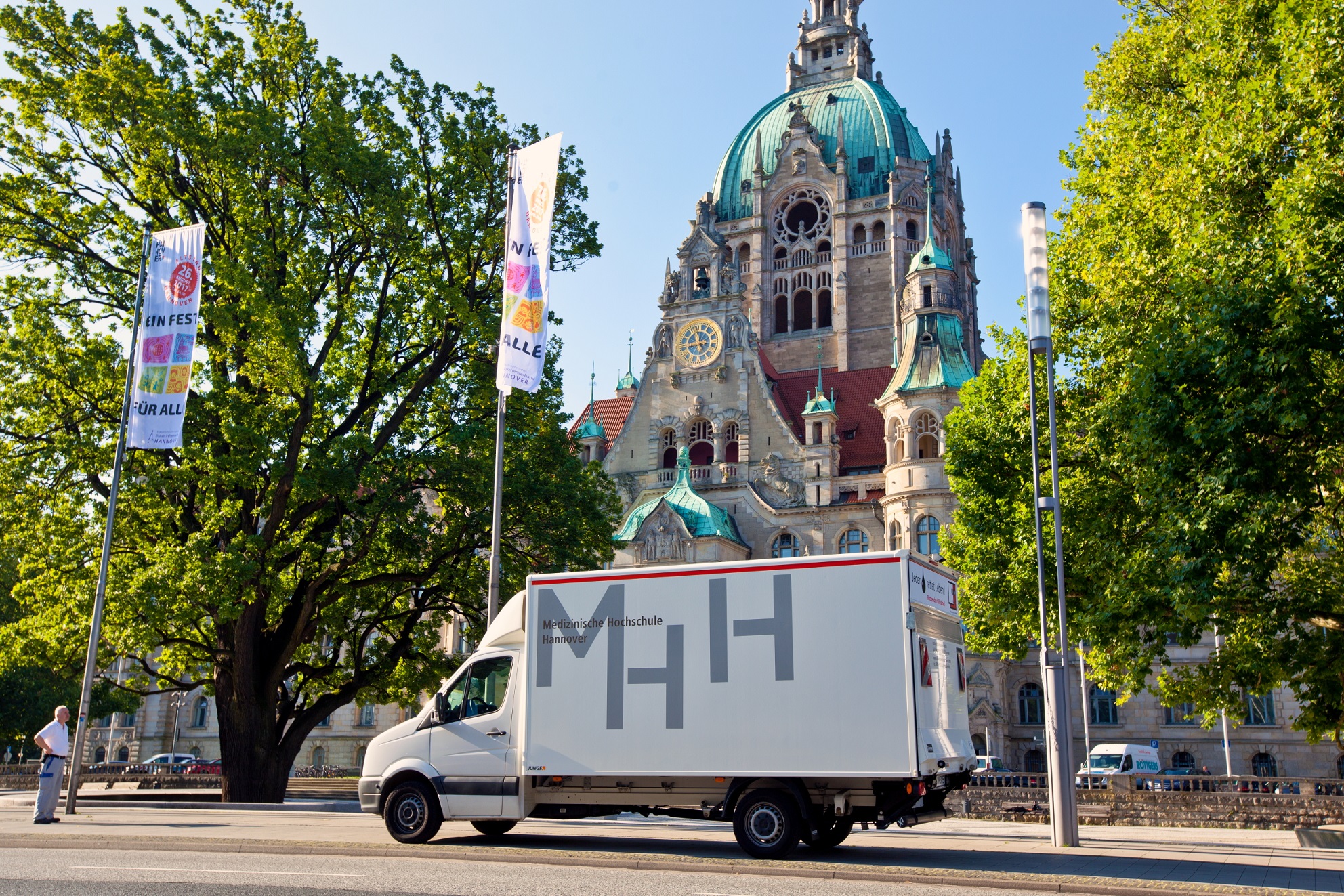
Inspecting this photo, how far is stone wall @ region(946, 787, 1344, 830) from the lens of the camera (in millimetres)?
22125

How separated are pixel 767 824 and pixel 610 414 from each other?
5092 cm

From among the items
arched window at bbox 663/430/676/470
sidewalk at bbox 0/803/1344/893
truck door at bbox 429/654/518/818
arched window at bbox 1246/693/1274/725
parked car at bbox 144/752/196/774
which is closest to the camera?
sidewalk at bbox 0/803/1344/893

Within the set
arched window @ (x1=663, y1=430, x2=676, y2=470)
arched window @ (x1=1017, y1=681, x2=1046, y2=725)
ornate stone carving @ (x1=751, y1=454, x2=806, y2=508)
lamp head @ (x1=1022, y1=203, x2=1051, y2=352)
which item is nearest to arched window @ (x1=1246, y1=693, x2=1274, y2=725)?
arched window @ (x1=1017, y1=681, x2=1046, y2=725)

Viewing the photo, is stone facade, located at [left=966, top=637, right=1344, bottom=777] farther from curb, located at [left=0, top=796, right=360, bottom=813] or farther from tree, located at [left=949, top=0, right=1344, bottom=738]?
curb, located at [left=0, top=796, right=360, bottom=813]

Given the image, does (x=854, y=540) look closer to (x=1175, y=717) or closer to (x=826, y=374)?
(x=826, y=374)

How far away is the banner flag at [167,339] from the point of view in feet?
72.6

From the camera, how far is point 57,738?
17453mm

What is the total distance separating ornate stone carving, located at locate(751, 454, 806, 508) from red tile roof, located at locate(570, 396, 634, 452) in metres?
10.1

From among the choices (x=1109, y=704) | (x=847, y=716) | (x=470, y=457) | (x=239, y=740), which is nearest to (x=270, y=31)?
(x=470, y=457)

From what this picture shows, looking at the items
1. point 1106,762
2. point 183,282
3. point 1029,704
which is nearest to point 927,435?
point 1029,704

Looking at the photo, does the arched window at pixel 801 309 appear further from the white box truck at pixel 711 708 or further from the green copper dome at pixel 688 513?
the white box truck at pixel 711 708

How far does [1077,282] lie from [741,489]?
98.4 feet

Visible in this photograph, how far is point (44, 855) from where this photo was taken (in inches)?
517

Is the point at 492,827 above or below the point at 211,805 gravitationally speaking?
above
